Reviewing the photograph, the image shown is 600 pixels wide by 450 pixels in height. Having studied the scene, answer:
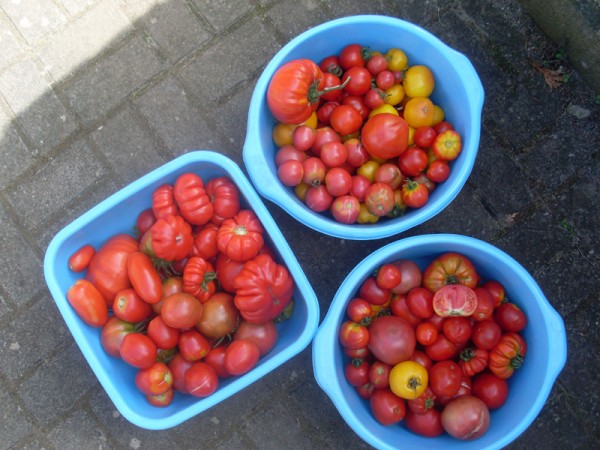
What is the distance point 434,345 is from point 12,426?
1.39 meters

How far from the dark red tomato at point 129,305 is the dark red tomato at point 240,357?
0.27 metres

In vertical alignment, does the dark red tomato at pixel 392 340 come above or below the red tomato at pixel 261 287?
below

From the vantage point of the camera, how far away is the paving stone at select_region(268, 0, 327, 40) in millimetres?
1959

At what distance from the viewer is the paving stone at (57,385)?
6.19ft

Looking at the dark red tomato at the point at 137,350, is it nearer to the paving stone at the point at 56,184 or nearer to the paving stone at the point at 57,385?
the paving stone at the point at 57,385

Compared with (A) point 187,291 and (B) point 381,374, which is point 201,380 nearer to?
(A) point 187,291

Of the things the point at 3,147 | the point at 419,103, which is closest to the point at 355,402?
the point at 419,103

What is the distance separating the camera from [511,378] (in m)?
1.72

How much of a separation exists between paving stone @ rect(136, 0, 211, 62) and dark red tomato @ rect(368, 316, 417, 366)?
1116mm

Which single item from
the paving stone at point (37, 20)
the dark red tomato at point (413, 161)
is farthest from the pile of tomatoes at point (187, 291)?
the paving stone at point (37, 20)

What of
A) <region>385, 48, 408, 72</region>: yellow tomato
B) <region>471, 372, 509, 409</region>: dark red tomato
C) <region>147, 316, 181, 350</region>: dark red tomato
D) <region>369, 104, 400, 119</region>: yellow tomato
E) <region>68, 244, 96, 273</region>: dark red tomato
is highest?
<region>68, 244, 96, 273</region>: dark red tomato

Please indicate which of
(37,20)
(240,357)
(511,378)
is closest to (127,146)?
(37,20)

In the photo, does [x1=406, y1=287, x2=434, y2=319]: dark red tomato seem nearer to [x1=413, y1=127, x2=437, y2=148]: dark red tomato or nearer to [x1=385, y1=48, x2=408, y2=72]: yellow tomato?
[x1=413, y1=127, x2=437, y2=148]: dark red tomato

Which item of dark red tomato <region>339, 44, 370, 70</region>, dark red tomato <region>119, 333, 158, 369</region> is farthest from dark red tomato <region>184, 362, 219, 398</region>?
dark red tomato <region>339, 44, 370, 70</region>
